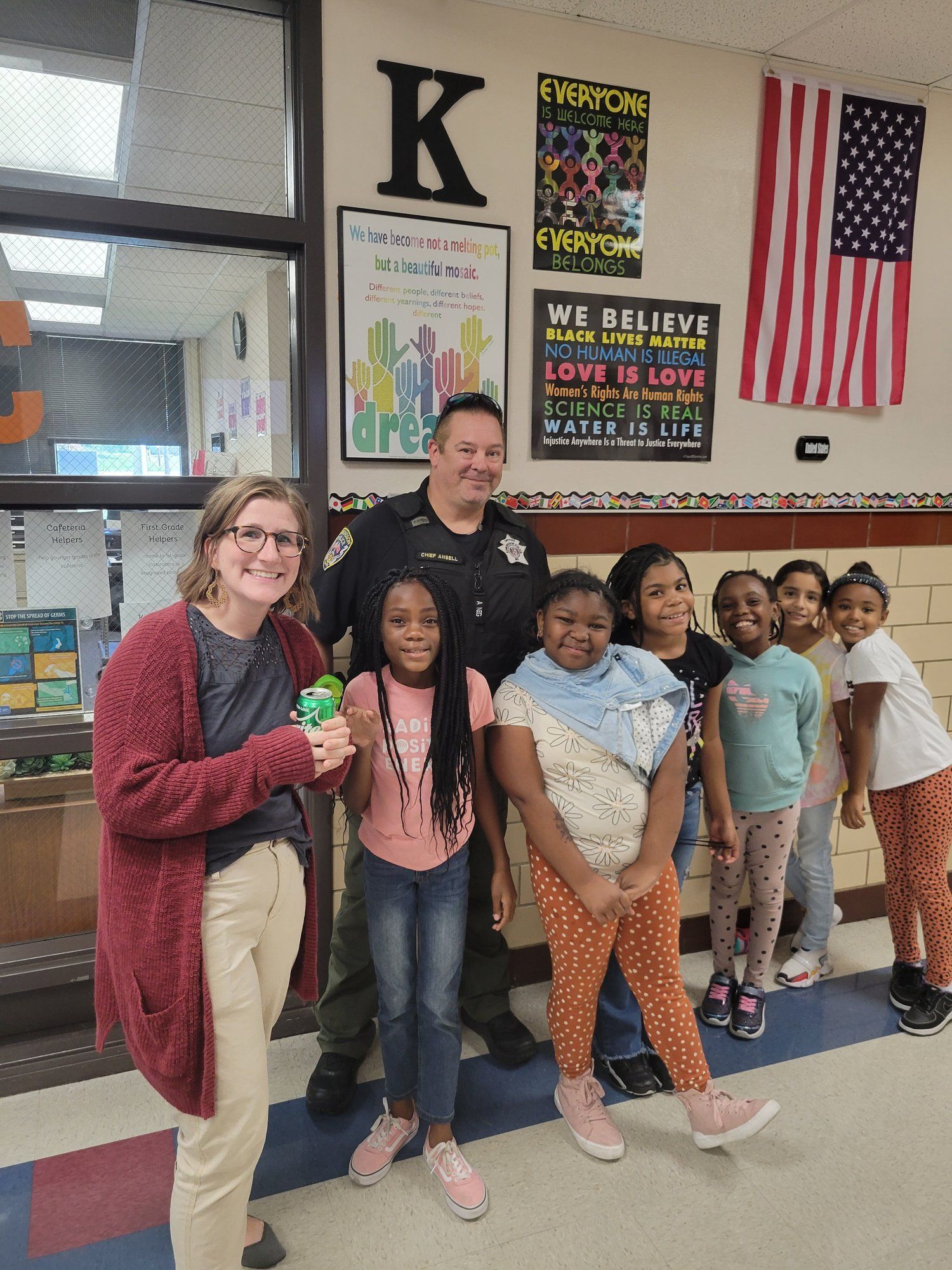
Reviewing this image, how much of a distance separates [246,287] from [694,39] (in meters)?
1.56

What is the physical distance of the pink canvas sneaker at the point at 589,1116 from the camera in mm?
1974

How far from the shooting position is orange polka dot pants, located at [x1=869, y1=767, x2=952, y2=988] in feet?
8.24

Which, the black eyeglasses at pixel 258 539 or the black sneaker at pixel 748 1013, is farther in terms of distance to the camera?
the black sneaker at pixel 748 1013

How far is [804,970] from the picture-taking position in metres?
2.71

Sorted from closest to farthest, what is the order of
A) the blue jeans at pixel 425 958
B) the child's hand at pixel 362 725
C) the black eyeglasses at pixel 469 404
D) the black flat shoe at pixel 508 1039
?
the child's hand at pixel 362 725 < the blue jeans at pixel 425 958 < the black eyeglasses at pixel 469 404 < the black flat shoe at pixel 508 1039

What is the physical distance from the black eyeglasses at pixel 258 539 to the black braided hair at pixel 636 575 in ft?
3.05

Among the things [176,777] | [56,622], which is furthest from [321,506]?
[176,777]

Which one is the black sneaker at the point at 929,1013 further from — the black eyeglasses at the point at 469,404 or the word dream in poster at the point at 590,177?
the word dream in poster at the point at 590,177

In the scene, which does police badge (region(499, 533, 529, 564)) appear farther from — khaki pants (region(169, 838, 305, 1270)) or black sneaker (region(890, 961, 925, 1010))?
black sneaker (region(890, 961, 925, 1010))

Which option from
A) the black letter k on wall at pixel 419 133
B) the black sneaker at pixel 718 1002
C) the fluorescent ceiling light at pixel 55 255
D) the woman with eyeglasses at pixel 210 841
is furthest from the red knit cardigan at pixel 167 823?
the black sneaker at pixel 718 1002

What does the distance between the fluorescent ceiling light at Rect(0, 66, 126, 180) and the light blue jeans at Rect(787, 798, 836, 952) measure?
2.81 meters

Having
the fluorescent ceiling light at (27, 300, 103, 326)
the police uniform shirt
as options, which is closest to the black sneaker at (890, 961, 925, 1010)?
the police uniform shirt

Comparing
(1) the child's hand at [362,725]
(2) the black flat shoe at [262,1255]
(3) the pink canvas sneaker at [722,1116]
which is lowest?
(2) the black flat shoe at [262,1255]

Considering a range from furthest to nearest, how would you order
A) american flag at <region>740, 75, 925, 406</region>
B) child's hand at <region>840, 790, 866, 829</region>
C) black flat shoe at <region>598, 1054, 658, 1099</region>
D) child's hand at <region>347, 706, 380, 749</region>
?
american flag at <region>740, 75, 925, 406</region>, child's hand at <region>840, 790, 866, 829</region>, black flat shoe at <region>598, 1054, 658, 1099</region>, child's hand at <region>347, 706, 380, 749</region>
